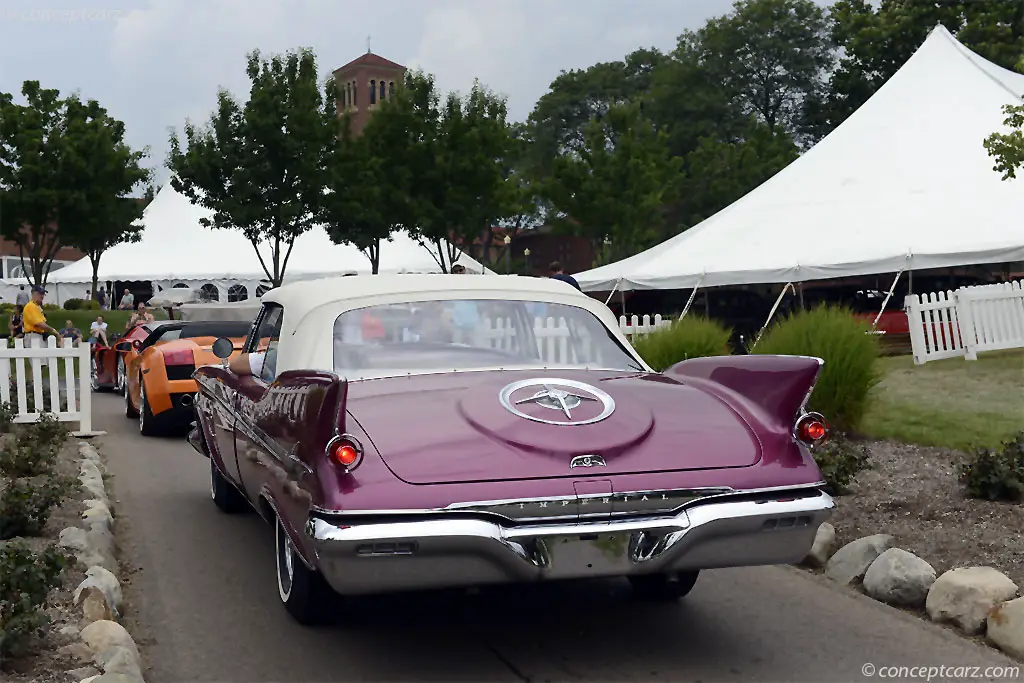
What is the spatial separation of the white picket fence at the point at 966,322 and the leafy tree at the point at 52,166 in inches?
1308

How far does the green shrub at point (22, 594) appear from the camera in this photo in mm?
4656

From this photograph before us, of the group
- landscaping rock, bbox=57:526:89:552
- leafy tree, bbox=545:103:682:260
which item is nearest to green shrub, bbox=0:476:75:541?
landscaping rock, bbox=57:526:89:552

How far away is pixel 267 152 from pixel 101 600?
115 ft

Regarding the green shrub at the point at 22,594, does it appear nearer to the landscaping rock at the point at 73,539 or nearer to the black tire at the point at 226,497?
the landscaping rock at the point at 73,539

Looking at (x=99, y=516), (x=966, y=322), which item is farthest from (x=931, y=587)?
(x=966, y=322)

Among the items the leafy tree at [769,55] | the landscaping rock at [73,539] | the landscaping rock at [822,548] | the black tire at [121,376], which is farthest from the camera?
the leafy tree at [769,55]

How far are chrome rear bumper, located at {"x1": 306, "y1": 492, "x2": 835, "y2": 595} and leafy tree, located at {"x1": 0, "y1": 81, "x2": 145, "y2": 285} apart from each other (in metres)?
40.9

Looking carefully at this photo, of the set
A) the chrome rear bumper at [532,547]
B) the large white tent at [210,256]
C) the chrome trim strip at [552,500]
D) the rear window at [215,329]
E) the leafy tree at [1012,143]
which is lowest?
the chrome rear bumper at [532,547]

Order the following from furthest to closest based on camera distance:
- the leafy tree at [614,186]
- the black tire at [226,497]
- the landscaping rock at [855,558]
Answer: the leafy tree at [614,186] → the black tire at [226,497] → the landscaping rock at [855,558]

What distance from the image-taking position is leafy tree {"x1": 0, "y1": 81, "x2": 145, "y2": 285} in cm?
4200

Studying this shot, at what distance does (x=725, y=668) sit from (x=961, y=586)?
1.38 metres

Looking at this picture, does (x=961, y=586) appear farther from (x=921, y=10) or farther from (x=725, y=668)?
(x=921, y=10)

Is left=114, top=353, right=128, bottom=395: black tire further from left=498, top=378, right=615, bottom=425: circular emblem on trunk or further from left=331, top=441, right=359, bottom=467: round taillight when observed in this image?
left=331, top=441, right=359, bottom=467: round taillight

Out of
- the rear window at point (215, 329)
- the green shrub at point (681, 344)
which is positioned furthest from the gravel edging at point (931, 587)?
the rear window at point (215, 329)
